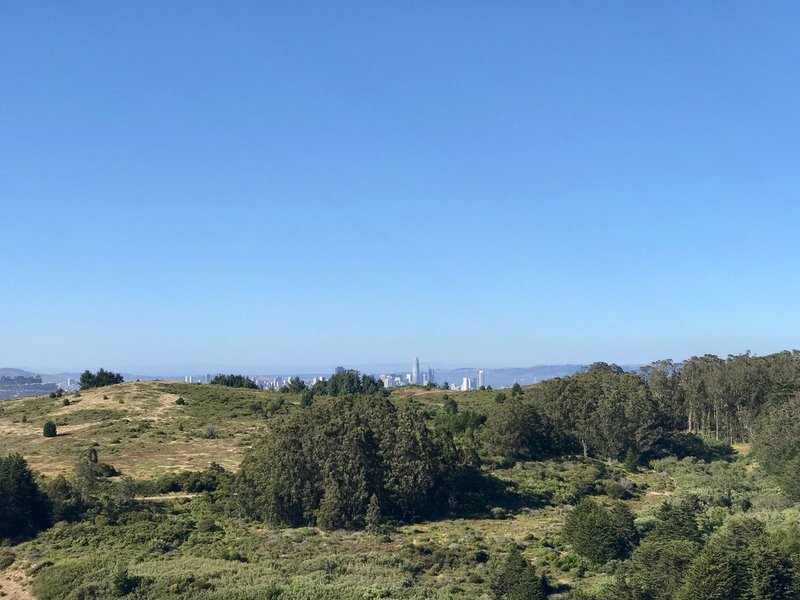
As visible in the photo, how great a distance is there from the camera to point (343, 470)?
45.7m

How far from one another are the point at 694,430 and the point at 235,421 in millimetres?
70523

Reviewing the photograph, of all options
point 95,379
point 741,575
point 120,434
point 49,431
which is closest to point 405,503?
point 741,575

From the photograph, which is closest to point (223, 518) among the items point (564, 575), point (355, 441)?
point (355, 441)

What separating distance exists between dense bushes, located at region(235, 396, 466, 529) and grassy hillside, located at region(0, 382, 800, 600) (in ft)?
5.95

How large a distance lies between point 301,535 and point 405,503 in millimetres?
8566

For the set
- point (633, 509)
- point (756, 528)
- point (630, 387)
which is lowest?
point (633, 509)

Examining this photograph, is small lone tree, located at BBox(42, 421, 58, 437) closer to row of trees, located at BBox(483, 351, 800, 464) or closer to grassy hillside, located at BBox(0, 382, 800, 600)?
grassy hillside, located at BBox(0, 382, 800, 600)

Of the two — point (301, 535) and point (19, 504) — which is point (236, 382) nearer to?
point (19, 504)

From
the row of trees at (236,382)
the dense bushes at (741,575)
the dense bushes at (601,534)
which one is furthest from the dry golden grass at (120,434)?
the dense bushes at (741,575)

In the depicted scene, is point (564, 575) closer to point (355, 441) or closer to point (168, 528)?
point (355, 441)

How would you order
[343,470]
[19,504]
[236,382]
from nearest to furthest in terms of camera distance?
[19,504] → [343,470] → [236,382]

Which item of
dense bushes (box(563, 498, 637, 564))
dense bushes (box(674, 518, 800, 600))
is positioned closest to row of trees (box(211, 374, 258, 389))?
dense bushes (box(563, 498, 637, 564))

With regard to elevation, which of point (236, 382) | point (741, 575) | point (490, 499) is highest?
point (236, 382)

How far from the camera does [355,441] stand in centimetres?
4781
